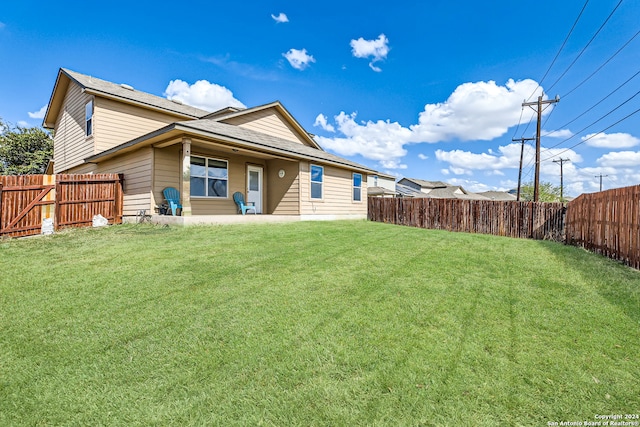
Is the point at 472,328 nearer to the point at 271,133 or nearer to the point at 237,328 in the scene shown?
the point at 237,328

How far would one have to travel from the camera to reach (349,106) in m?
22.7

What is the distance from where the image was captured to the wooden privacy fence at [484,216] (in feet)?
34.7

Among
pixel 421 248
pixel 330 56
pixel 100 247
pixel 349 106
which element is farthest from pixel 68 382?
pixel 349 106

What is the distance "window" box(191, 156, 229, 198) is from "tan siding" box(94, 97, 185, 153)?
14.6 feet

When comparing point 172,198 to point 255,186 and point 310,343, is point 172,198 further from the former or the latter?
point 310,343

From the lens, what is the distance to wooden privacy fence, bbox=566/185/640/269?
5.69 metres

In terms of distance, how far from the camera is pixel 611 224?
21.5 ft

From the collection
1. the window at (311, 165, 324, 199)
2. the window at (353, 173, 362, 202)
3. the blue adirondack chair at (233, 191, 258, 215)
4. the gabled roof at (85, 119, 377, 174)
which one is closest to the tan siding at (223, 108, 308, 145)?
the gabled roof at (85, 119, 377, 174)

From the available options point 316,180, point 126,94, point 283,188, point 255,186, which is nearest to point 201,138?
point 255,186

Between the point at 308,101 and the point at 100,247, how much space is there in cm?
1608

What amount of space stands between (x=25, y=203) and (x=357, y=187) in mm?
12839

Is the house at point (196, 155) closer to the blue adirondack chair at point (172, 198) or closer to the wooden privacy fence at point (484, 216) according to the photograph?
the blue adirondack chair at point (172, 198)

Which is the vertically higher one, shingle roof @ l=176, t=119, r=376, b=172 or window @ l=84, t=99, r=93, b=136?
window @ l=84, t=99, r=93, b=136

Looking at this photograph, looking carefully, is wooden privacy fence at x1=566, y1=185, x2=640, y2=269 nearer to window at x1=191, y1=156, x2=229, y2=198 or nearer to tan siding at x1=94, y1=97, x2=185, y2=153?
window at x1=191, y1=156, x2=229, y2=198
